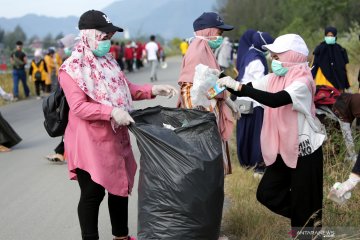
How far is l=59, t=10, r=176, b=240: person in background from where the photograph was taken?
13.3 feet

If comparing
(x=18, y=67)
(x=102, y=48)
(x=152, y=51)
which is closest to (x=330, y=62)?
(x=102, y=48)

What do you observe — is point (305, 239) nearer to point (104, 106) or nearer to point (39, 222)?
point (104, 106)

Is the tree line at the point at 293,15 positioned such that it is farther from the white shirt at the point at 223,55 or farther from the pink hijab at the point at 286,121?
the pink hijab at the point at 286,121

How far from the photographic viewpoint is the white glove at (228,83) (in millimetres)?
4117

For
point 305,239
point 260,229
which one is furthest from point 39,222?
point 305,239

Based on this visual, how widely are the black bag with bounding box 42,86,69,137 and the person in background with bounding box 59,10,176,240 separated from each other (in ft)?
0.20

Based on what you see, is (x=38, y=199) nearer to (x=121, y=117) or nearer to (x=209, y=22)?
(x=209, y=22)

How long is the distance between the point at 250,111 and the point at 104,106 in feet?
10.9

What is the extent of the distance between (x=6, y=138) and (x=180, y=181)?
245 inches

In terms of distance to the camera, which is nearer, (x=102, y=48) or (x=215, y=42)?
(x=102, y=48)

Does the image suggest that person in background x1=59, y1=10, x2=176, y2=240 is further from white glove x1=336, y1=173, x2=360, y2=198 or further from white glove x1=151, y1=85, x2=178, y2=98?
white glove x1=336, y1=173, x2=360, y2=198

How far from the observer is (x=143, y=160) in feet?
13.2

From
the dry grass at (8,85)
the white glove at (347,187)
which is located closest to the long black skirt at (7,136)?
the white glove at (347,187)

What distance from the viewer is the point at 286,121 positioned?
429cm
